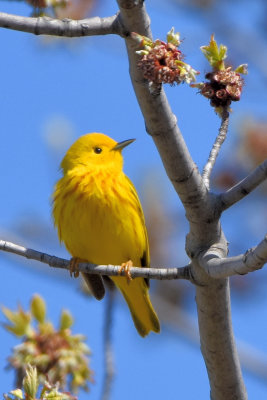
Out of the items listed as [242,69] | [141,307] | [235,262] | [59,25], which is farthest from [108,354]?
[141,307]

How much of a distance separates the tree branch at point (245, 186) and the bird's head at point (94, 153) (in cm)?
244

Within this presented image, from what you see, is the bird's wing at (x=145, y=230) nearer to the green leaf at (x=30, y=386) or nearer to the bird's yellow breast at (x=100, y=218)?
the bird's yellow breast at (x=100, y=218)

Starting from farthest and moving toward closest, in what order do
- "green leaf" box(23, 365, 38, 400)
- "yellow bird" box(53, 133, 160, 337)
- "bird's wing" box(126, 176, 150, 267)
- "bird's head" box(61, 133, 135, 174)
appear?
"bird's head" box(61, 133, 135, 174) < "bird's wing" box(126, 176, 150, 267) < "yellow bird" box(53, 133, 160, 337) < "green leaf" box(23, 365, 38, 400)

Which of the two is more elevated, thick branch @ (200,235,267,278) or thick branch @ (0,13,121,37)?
thick branch @ (0,13,121,37)

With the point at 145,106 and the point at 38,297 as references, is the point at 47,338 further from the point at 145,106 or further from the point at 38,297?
the point at 145,106

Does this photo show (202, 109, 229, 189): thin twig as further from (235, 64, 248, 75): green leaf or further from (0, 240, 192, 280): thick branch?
(0, 240, 192, 280): thick branch

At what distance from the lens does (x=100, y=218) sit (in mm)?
4871

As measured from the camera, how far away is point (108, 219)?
4898mm

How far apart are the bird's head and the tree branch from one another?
2.44 m

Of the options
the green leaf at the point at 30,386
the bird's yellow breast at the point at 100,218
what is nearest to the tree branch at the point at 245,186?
the green leaf at the point at 30,386

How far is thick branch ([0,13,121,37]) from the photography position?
104 inches

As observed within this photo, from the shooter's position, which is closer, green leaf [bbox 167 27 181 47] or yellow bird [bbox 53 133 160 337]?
green leaf [bbox 167 27 181 47]

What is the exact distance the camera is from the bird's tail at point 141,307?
18.2 ft

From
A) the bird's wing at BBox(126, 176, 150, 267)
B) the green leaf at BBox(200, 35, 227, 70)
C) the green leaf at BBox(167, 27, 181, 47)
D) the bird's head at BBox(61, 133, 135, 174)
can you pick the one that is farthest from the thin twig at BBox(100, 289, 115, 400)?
the bird's head at BBox(61, 133, 135, 174)
